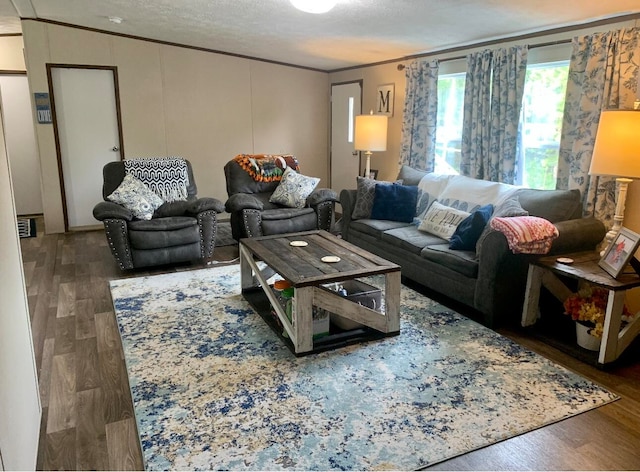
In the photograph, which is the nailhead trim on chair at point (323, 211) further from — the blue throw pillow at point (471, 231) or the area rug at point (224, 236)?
the blue throw pillow at point (471, 231)

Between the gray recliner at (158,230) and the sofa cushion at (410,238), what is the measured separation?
66.8 inches

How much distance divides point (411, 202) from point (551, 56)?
1.64 m

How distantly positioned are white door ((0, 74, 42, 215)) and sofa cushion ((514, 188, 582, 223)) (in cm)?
620

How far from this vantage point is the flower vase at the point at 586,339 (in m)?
2.84

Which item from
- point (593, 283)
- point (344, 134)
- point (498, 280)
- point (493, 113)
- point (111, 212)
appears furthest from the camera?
point (344, 134)

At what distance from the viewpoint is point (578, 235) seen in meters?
3.19

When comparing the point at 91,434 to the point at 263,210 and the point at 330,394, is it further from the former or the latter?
the point at 263,210

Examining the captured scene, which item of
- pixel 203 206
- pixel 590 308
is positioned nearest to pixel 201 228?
pixel 203 206

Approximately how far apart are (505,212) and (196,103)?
4.58 m

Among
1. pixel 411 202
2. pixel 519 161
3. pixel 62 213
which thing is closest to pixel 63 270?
pixel 62 213

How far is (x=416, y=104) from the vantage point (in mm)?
5297

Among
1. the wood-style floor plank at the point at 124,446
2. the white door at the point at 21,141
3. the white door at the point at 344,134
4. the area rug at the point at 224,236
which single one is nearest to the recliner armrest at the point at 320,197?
the area rug at the point at 224,236

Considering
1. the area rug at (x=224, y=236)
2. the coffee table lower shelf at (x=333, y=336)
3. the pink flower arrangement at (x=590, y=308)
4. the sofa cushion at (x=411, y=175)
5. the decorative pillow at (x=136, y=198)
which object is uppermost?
the sofa cushion at (x=411, y=175)

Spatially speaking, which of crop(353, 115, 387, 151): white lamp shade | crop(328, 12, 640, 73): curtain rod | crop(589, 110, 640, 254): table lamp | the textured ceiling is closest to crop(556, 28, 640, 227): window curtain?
crop(328, 12, 640, 73): curtain rod
